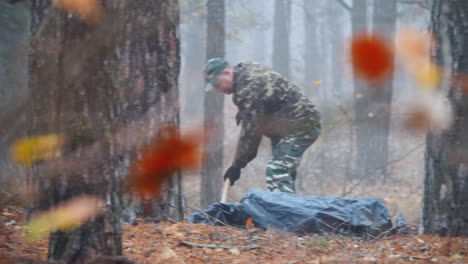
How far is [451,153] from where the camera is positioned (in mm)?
4258

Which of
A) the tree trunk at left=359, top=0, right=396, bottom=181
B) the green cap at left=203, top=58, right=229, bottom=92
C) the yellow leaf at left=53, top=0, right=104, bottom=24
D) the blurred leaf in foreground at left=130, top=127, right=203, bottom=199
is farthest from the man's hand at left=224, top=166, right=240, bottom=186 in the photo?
the tree trunk at left=359, top=0, right=396, bottom=181

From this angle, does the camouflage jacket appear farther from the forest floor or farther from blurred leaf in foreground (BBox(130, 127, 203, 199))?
the forest floor

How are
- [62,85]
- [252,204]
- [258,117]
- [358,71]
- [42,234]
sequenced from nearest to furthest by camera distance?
[62,85]
[42,234]
[252,204]
[258,117]
[358,71]

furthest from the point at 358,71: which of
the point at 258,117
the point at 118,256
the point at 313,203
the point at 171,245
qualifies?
the point at 118,256

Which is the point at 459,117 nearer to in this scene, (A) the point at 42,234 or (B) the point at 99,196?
(B) the point at 99,196

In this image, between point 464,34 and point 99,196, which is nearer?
point 99,196

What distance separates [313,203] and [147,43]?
2.27 meters

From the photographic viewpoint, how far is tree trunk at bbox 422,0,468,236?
4.18 m

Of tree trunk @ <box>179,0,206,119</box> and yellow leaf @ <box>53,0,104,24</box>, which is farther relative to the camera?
tree trunk @ <box>179,0,206,119</box>

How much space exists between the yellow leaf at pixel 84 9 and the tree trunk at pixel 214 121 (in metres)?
6.07

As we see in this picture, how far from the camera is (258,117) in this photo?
582cm

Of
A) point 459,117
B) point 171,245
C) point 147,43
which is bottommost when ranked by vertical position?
A: point 171,245

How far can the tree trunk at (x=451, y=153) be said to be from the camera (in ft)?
13.7

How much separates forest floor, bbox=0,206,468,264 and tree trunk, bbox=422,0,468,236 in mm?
214
